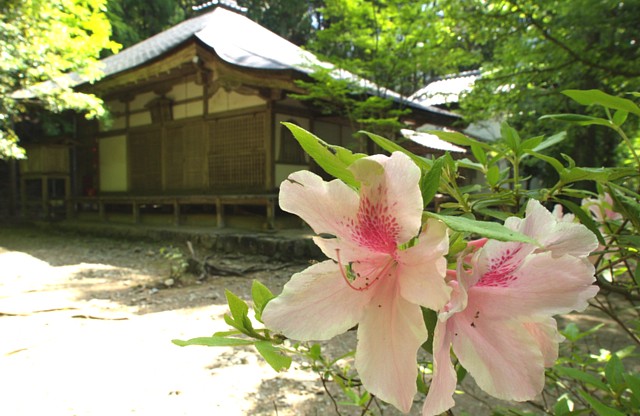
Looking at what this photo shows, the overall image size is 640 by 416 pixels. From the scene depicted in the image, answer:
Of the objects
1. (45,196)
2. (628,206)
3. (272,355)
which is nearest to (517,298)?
(272,355)

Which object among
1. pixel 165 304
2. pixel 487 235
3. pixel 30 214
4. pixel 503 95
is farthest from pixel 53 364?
pixel 30 214

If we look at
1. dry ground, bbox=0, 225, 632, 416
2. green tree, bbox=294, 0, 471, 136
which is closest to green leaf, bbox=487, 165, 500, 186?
dry ground, bbox=0, 225, 632, 416

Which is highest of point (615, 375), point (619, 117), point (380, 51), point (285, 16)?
point (285, 16)

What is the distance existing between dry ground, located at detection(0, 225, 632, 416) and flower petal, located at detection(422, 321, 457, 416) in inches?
39.6

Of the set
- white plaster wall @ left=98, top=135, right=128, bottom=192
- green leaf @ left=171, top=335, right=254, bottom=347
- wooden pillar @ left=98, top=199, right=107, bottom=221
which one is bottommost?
wooden pillar @ left=98, top=199, right=107, bottom=221

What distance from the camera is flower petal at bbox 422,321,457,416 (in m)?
0.31

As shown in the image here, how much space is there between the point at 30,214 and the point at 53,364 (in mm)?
11197

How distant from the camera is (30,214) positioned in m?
11.8

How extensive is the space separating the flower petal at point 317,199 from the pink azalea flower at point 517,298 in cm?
10

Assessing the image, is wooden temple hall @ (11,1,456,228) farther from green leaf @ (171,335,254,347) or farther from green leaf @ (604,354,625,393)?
green leaf @ (171,335,254,347)

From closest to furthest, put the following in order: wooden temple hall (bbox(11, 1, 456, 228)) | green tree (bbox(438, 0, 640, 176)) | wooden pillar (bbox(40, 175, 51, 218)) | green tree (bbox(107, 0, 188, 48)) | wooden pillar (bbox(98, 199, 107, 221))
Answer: green tree (bbox(438, 0, 640, 176)), wooden temple hall (bbox(11, 1, 456, 228)), wooden pillar (bbox(98, 199, 107, 221)), wooden pillar (bbox(40, 175, 51, 218)), green tree (bbox(107, 0, 188, 48))

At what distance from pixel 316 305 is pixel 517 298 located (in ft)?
0.53

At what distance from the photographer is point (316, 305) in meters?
0.34

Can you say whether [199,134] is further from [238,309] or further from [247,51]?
[238,309]
